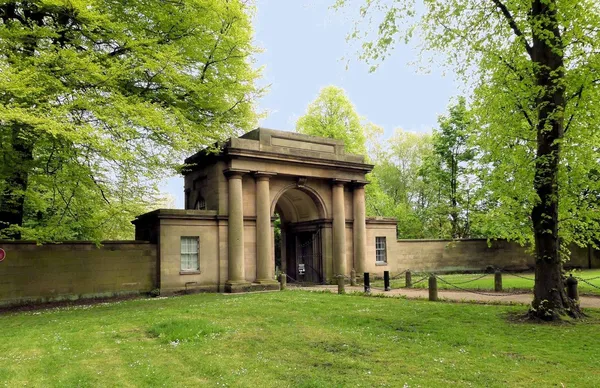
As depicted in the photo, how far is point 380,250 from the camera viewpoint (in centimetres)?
2783

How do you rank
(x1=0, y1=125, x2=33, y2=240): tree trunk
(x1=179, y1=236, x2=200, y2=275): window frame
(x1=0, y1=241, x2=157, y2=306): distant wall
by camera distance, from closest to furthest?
(x1=0, y1=125, x2=33, y2=240): tree trunk → (x1=0, y1=241, x2=157, y2=306): distant wall → (x1=179, y1=236, x2=200, y2=275): window frame

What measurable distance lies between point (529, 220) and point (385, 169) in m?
40.0

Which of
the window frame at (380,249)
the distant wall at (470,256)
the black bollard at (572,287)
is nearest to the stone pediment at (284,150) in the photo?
the window frame at (380,249)

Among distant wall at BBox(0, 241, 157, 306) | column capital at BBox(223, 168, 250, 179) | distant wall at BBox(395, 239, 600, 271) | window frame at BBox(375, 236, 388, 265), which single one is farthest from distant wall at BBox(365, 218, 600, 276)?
distant wall at BBox(0, 241, 157, 306)

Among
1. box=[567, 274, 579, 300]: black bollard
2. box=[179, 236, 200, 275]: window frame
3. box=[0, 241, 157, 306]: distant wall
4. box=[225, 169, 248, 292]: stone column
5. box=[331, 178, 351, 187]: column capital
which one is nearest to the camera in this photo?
box=[567, 274, 579, 300]: black bollard

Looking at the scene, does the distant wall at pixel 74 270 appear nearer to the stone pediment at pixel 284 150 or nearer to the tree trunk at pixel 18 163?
the tree trunk at pixel 18 163

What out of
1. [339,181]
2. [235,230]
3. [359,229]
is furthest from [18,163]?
[359,229]

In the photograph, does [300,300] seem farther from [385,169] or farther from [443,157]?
[385,169]

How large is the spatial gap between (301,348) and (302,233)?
18040mm

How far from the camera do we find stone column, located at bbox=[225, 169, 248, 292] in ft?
70.3

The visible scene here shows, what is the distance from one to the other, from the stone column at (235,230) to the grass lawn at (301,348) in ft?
23.4

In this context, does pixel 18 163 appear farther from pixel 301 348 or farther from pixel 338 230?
pixel 338 230

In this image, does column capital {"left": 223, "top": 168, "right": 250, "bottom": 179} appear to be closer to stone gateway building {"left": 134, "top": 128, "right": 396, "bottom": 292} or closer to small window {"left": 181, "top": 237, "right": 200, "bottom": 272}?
stone gateway building {"left": 134, "top": 128, "right": 396, "bottom": 292}

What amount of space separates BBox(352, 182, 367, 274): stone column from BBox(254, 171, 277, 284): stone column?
5402 mm
